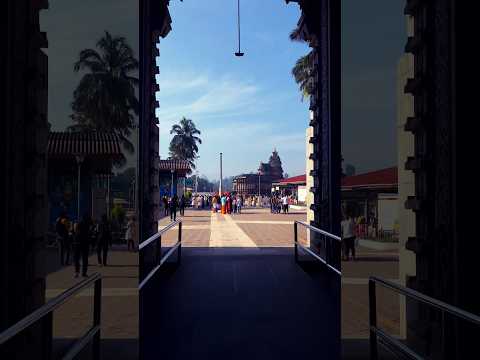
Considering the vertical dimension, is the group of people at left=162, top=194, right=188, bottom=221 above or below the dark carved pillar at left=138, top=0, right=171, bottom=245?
below

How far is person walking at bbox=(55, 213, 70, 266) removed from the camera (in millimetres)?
3748

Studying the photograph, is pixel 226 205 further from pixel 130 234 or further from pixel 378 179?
pixel 130 234

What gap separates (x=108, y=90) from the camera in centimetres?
417

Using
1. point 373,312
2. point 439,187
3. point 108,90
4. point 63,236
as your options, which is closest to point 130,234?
point 63,236

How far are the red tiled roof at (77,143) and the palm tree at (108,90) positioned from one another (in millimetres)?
61

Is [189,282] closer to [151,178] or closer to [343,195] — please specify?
[151,178]

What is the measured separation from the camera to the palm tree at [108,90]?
3826 mm

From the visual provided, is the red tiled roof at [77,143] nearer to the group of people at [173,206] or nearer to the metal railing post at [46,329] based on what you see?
the metal railing post at [46,329]

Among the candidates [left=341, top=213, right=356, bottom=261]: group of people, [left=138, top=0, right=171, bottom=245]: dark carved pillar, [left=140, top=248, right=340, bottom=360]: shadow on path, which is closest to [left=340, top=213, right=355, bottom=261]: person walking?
[left=341, top=213, right=356, bottom=261]: group of people

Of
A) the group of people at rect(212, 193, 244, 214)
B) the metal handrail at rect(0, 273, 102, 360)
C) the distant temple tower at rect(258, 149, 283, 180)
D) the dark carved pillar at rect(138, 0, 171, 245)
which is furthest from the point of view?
the distant temple tower at rect(258, 149, 283, 180)

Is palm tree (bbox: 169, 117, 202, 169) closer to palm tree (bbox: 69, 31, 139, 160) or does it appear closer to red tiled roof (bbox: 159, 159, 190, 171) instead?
red tiled roof (bbox: 159, 159, 190, 171)

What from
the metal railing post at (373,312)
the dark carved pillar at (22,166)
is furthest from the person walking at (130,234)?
the metal railing post at (373,312)

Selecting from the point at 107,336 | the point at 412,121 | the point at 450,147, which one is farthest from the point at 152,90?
the point at 450,147

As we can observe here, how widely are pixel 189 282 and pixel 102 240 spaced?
13.6ft
